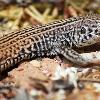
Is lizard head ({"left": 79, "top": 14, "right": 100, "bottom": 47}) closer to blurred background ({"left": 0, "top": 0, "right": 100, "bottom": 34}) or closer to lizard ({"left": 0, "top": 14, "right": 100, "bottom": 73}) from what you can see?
lizard ({"left": 0, "top": 14, "right": 100, "bottom": 73})

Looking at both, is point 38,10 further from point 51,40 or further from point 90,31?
point 90,31

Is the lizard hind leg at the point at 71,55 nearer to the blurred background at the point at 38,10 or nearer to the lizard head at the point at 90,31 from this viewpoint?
the lizard head at the point at 90,31

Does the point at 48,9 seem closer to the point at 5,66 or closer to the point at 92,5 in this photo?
the point at 92,5

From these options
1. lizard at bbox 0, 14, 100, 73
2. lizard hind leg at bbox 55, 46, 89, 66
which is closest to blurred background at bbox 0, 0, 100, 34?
lizard at bbox 0, 14, 100, 73

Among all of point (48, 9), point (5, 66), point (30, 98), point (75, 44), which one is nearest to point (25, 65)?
point (5, 66)

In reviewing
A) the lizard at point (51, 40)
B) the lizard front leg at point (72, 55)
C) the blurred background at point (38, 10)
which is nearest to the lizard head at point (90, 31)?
the lizard at point (51, 40)
